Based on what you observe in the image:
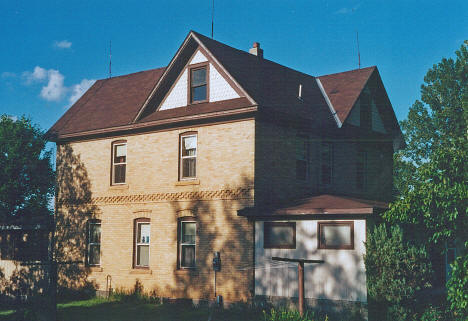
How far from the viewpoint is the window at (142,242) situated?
24.7 m

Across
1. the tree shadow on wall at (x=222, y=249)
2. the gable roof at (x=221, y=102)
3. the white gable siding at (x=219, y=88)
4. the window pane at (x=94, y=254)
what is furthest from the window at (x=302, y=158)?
the window pane at (x=94, y=254)

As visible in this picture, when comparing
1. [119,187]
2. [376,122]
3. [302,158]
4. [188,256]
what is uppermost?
[376,122]

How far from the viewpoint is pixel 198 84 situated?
24.1 metres

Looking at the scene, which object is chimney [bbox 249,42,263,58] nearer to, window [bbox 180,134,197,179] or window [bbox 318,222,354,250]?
window [bbox 180,134,197,179]

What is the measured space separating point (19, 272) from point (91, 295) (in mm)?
3523

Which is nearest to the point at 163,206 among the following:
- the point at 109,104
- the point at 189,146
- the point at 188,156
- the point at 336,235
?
the point at 188,156

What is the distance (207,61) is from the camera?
931 inches

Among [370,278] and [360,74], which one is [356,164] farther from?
[370,278]

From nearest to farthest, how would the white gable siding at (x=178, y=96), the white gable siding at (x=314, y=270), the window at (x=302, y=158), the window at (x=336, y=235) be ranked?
the white gable siding at (x=314, y=270) → the window at (x=336, y=235) → the window at (x=302, y=158) → the white gable siding at (x=178, y=96)

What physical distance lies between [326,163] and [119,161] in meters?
9.18

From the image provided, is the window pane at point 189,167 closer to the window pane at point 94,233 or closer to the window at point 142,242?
the window at point 142,242

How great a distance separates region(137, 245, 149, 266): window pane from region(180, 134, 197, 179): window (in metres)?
3.59

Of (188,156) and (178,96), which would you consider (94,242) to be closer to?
(188,156)

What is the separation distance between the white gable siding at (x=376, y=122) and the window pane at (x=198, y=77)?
9.15 meters
